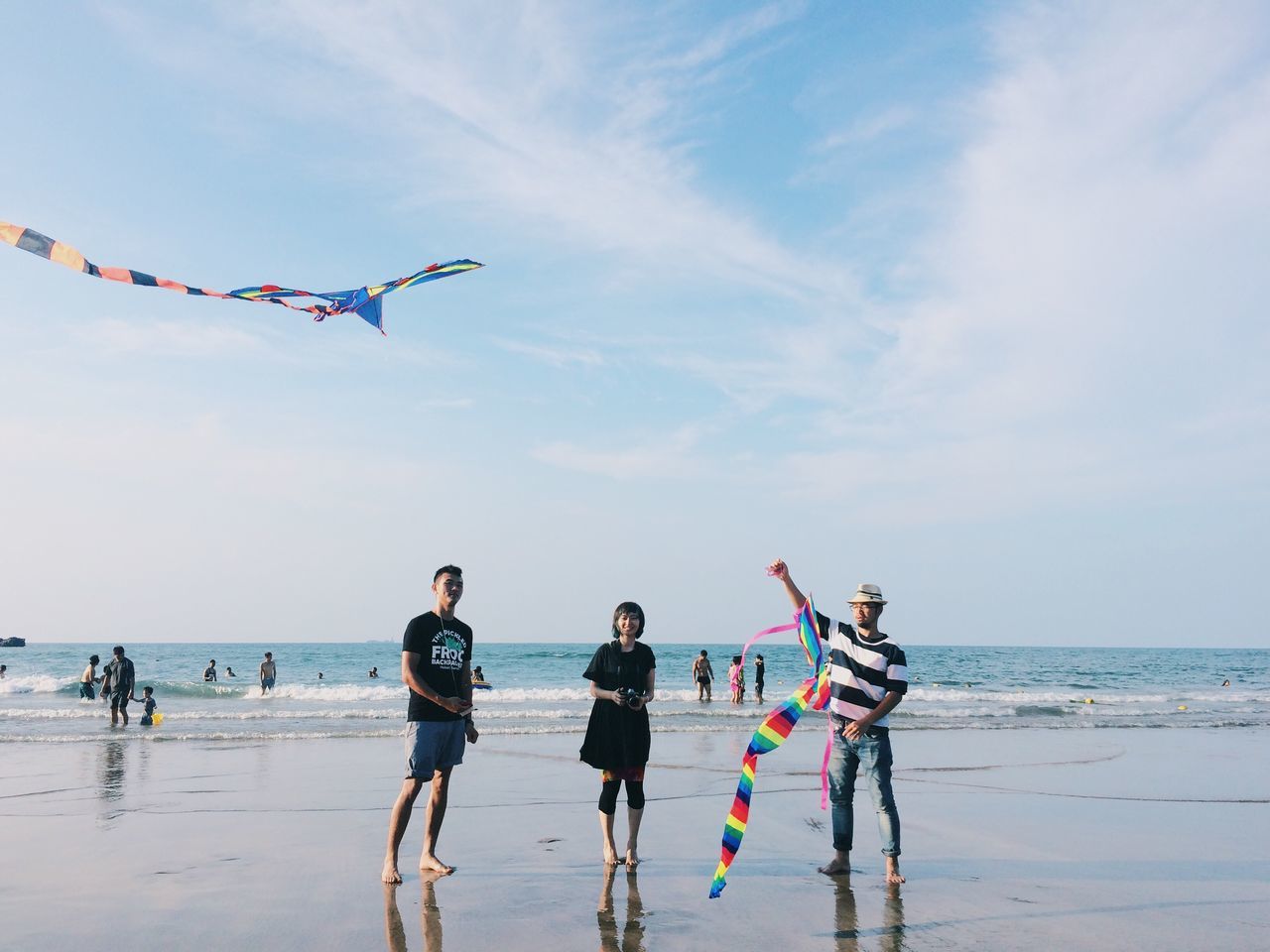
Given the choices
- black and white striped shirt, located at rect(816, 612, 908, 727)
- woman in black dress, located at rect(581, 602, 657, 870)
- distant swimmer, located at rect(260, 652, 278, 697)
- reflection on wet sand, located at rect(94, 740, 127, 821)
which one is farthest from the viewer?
distant swimmer, located at rect(260, 652, 278, 697)

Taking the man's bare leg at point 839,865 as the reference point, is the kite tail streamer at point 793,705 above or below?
above

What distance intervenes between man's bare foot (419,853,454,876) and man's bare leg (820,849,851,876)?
2.60m

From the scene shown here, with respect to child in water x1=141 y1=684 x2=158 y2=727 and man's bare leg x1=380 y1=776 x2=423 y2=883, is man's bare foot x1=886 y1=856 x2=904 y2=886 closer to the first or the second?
man's bare leg x1=380 y1=776 x2=423 y2=883

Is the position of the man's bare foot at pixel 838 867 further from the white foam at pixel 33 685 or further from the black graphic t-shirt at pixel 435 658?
the white foam at pixel 33 685

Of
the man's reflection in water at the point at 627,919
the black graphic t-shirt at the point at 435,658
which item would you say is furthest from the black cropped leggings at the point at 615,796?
the black graphic t-shirt at the point at 435,658

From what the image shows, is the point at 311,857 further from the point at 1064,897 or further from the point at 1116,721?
the point at 1116,721

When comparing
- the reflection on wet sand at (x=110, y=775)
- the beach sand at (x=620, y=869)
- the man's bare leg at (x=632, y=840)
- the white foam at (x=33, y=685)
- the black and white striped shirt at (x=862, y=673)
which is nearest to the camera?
the beach sand at (x=620, y=869)

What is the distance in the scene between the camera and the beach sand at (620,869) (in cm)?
511

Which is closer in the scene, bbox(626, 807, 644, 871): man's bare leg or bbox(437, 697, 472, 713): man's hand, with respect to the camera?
bbox(437, 697, 472, 713): man's hand

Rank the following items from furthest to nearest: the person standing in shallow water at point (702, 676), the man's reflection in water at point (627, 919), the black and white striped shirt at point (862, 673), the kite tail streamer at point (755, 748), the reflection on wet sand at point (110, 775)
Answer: the person standing in shallow water at point (702, 676), the reflection on wet sand at point (110, 775), the black and white striped shirt at point (862, 673), the kite tail streamer at point (755, 748), the man's reflection in water at point (627, 919)

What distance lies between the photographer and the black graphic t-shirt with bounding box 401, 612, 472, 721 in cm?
602

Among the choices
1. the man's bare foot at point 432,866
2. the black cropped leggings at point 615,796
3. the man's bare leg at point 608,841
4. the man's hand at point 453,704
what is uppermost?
the man's hand at point 453,704

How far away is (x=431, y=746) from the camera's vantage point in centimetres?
609

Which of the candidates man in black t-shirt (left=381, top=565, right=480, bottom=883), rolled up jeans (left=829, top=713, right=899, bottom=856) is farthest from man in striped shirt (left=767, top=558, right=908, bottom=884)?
man in black t-shirt (left=381, top=565, right=480, bottom=883)
